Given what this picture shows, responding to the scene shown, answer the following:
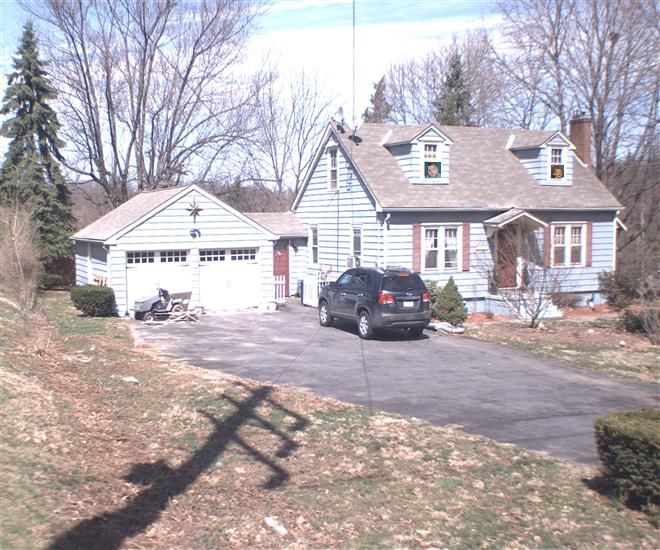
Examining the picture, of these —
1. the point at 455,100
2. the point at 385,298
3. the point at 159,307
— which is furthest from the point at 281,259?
the point at 455,100

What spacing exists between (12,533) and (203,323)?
15.8 meters

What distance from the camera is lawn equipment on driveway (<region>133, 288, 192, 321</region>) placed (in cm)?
2206

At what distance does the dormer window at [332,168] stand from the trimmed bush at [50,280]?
42.5ft

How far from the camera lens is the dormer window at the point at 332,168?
88.2ft

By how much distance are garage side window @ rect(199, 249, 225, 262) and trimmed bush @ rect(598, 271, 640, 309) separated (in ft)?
46.0

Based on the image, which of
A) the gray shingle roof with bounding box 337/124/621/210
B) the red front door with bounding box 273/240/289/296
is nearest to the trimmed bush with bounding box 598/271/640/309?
the gray shingle roof with bounding box 337/124/621/210

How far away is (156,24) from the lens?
35812mm

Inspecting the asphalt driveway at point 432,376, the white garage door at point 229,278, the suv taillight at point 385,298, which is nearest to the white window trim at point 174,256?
the white garage door at point 229,278

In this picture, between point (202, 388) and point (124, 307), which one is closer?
point (202, 388)

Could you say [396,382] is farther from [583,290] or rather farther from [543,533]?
[583,290]

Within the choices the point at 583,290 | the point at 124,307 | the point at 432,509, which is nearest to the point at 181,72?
the point at 124,307

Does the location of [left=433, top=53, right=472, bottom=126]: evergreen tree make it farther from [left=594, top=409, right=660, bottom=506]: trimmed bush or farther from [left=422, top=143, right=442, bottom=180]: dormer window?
[left=594, top=409, right=660, bottom=506]: trimmed bush

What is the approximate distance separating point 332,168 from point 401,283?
9600mm

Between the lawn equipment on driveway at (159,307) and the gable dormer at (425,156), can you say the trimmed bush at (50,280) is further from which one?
the gable dormer at (425,156)
